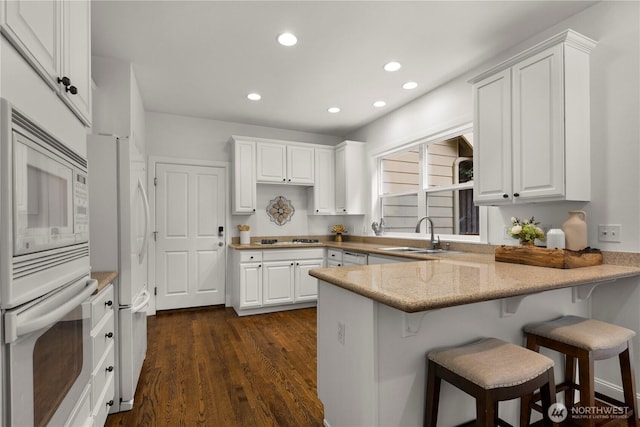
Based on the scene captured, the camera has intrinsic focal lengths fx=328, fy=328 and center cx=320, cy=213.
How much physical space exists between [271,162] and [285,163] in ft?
0.68

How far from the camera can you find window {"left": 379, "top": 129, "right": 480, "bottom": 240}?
3482 millimetres

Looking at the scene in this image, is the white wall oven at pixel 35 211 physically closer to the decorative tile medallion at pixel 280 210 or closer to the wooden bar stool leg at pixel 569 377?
the wooden bar stool leg at pixel 569 377

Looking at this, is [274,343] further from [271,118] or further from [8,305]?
[271,118]

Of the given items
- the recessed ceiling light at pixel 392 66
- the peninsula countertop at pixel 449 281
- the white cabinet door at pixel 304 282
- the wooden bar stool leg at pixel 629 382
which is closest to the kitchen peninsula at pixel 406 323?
the peninsula countertop at pixel 449 281

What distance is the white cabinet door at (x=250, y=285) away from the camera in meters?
4.06

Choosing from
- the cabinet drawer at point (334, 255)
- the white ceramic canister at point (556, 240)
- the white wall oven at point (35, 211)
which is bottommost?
the cabinet drawer at point (334, 255)

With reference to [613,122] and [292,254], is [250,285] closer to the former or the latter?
[292,254]

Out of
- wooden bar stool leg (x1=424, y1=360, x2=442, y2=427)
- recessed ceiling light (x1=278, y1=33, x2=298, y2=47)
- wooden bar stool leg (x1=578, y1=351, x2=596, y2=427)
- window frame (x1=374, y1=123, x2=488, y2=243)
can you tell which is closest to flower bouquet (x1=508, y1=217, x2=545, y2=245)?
window frame (x1=374, y1=123, x2=488, y2=243)

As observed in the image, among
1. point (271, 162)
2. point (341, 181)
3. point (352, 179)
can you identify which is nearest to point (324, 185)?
point (341, 181)

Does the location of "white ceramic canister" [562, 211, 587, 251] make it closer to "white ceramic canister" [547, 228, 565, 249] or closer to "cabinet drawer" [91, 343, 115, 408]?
"white ceramic canister" [547, 228, 565, 249]

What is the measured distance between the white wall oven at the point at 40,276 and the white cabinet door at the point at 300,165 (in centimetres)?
348

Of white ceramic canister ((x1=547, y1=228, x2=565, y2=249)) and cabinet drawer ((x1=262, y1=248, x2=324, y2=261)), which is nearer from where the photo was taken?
white ceramic canister ((x1=547, y1=228, x2=565, y2=249))

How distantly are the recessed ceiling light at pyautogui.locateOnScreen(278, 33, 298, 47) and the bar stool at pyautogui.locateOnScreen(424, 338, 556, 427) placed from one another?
240 cm

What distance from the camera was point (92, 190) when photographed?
6.93 feet
